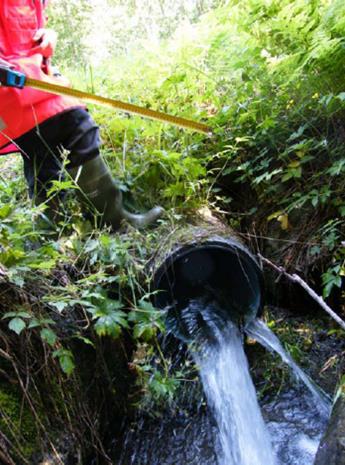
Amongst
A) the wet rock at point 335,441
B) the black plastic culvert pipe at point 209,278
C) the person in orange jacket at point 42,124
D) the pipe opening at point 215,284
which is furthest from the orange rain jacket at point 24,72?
the wet rock at point 335,441

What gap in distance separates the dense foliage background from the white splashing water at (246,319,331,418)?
15.8 inches

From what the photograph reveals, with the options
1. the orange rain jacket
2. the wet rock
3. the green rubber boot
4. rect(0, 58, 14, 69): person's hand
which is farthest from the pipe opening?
rect(0, 58, 14, 69): person's hand

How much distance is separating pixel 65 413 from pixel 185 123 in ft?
3.98

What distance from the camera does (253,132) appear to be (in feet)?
9.10

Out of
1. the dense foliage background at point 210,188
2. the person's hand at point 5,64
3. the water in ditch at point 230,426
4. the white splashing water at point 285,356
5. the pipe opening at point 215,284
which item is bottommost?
the water in ditch at point 230,426

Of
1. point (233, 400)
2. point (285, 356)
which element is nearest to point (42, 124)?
point (233, 400)

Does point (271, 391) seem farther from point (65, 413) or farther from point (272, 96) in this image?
point (272, 96)

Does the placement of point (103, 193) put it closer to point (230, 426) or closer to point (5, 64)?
point (5, 64)

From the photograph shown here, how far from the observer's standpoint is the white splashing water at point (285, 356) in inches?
81.9

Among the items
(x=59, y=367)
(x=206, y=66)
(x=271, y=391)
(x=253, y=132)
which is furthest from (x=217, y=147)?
(x=59, y=367)

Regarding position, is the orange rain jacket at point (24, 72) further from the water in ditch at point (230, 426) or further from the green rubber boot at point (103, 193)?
the water in ditch at point (230, 426)

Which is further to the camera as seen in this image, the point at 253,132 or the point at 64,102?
the point at 253,132

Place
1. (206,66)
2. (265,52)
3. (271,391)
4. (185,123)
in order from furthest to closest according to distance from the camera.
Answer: (206,66) < (265,52) < (271,391) < (185,123)

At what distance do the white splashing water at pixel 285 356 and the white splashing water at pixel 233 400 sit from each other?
11cm
